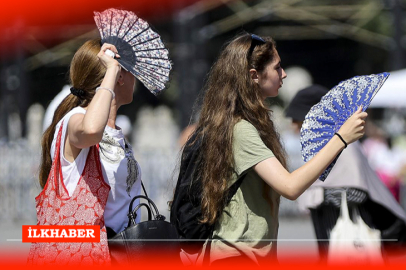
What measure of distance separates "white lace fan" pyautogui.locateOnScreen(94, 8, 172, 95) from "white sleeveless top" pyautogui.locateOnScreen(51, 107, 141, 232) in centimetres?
24

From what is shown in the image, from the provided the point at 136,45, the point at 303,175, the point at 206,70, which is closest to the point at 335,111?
the point at 303,175

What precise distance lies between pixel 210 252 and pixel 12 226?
8.12m

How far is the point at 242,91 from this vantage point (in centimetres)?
254

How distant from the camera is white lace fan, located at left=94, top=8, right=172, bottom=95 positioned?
246 cm

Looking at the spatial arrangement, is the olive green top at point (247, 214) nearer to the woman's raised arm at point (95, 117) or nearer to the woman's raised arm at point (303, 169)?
the woman's raised arm at point (303, 169)

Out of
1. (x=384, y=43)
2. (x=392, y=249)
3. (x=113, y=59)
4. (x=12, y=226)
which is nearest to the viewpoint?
(x=113, y=59)

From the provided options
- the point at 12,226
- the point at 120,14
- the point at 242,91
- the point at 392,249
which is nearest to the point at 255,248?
the point at 242,91

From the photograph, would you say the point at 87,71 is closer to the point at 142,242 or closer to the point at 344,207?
the point at 142,242

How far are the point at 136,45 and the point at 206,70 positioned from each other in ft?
31.6

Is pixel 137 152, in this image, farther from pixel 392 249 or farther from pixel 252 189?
pixel 252 189

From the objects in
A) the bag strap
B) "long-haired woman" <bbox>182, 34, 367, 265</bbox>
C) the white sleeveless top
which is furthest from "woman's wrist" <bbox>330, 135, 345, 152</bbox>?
the bag strap

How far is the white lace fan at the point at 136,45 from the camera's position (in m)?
2.46

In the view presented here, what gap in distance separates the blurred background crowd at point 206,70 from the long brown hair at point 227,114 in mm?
6782

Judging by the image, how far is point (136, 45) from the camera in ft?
8.19
